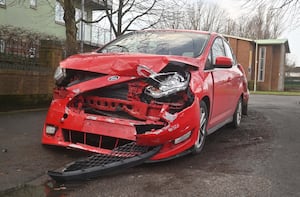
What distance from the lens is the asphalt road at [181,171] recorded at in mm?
3957

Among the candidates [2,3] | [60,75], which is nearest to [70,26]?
[60,75]

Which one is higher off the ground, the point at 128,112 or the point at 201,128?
the point at 128,112

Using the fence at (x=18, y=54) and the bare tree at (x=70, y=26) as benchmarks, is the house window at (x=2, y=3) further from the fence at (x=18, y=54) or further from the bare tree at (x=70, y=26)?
the fence at (x=18, y=54)

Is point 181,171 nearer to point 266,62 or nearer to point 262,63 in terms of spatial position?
point 262,63

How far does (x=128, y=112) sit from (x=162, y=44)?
176cm

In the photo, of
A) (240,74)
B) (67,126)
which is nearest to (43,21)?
(240,74)

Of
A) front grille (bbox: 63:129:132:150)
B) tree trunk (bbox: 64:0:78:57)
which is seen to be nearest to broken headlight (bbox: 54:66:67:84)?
front grille (bbox: 63:129:132:150)

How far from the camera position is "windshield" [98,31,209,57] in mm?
6090

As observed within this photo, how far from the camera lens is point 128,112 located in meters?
4.93

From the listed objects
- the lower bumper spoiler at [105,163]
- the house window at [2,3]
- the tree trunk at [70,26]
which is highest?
the house window at [2,3]

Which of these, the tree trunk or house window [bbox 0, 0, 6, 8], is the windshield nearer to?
the tree trunk

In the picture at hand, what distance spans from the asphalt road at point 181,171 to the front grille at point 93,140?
9.8 inches

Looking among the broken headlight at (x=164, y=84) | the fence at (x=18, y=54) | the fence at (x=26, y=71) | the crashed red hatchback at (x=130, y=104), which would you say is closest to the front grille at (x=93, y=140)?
the crashed red hatchback at (x=130, y=104)

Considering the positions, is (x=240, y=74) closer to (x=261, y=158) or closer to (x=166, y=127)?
(x=261, y=158)
